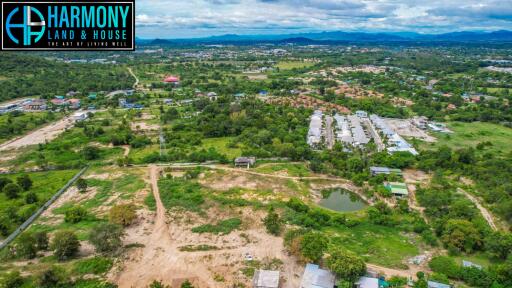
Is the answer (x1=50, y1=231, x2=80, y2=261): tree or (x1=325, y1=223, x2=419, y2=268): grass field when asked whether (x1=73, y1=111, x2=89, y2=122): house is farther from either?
(x1=325, y1=223, x2=419, y2=268): grass field

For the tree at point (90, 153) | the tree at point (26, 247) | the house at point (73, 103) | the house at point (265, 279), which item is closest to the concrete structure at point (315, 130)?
the house at point (265, 279)

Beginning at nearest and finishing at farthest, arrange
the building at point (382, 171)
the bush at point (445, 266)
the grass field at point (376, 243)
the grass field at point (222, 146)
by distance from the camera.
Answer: the bush at point (445, 266)
the grass field at point (376, 243)
the building at point (382, 171)
the grass field at point (222, 146)

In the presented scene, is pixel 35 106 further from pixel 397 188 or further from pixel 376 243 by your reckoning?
pixel 376 243

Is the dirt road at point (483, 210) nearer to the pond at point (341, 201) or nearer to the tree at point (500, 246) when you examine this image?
the tree at point (500, 246)

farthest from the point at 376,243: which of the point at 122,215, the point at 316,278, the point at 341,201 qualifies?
the point at 122,215

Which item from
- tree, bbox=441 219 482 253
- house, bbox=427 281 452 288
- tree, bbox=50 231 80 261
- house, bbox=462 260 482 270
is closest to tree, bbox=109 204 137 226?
tree, bbox=50 231 80 261
